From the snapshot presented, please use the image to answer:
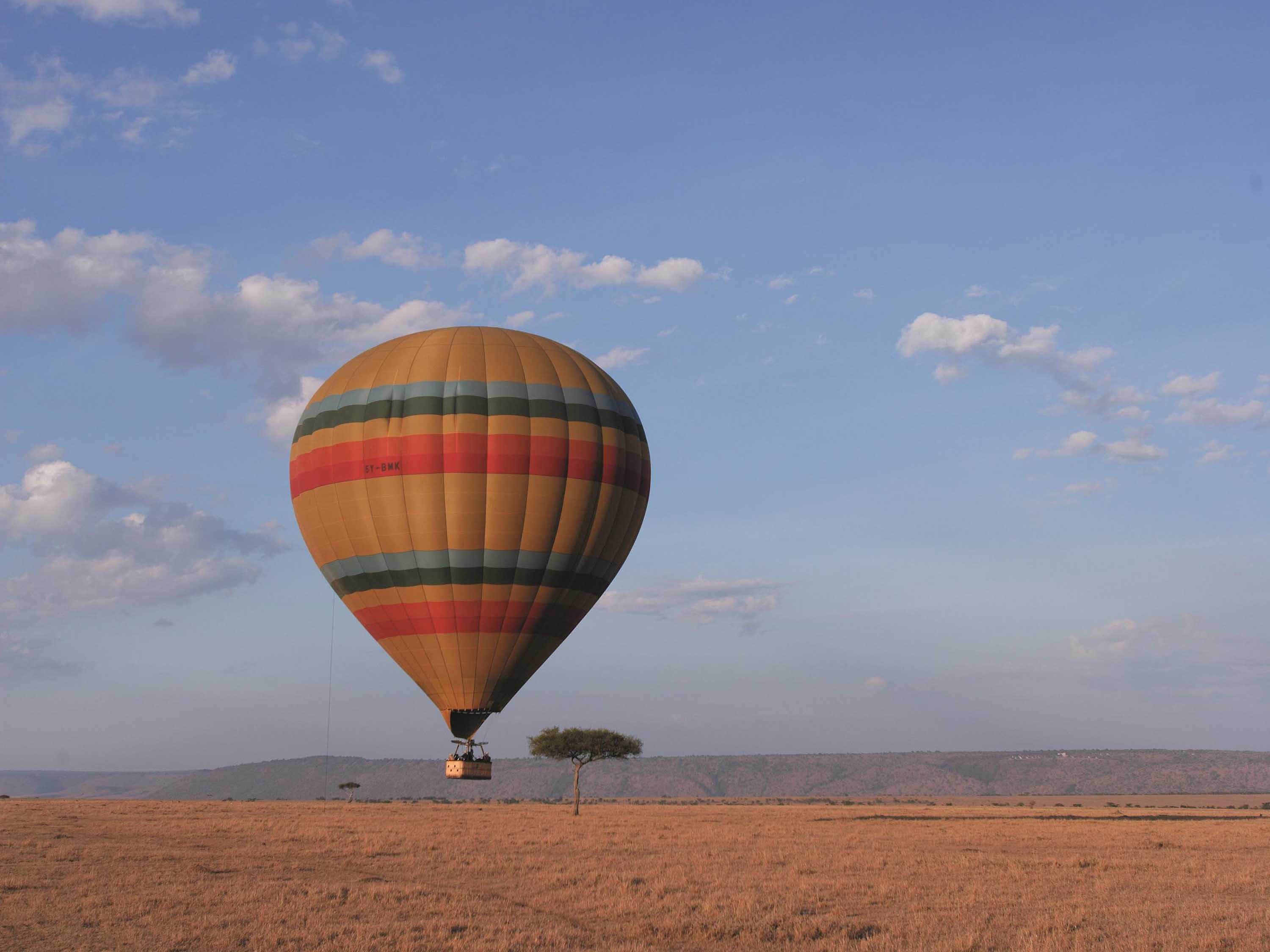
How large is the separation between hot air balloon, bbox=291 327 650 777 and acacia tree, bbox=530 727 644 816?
1629 inches

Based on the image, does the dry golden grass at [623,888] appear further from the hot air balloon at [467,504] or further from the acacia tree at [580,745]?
the acacia tree at [580,745]

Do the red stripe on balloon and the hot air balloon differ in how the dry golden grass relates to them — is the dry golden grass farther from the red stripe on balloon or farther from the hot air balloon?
the red stripe on balloon

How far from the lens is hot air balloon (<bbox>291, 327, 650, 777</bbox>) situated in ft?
115

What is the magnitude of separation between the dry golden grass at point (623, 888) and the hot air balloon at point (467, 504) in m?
6.41

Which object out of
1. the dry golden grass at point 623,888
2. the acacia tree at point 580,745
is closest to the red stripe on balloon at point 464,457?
the dry golden grass at point 623,888

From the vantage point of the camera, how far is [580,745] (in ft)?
253

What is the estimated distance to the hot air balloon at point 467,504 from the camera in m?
35.1

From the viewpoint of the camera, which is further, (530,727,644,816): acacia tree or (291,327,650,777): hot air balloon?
(530,727,644,816): acacia tree

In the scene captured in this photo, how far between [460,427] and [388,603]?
590 cm

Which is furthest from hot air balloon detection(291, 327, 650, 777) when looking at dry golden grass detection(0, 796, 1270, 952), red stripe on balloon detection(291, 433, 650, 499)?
dry golden grass detection(0, 796, 1270, 952)

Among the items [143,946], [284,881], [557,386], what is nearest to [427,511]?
[557,386]

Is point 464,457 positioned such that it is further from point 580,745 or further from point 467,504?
point 580,745

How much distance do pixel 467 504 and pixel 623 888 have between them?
13048 millimetres

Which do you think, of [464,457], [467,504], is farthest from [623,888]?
[464,457]
